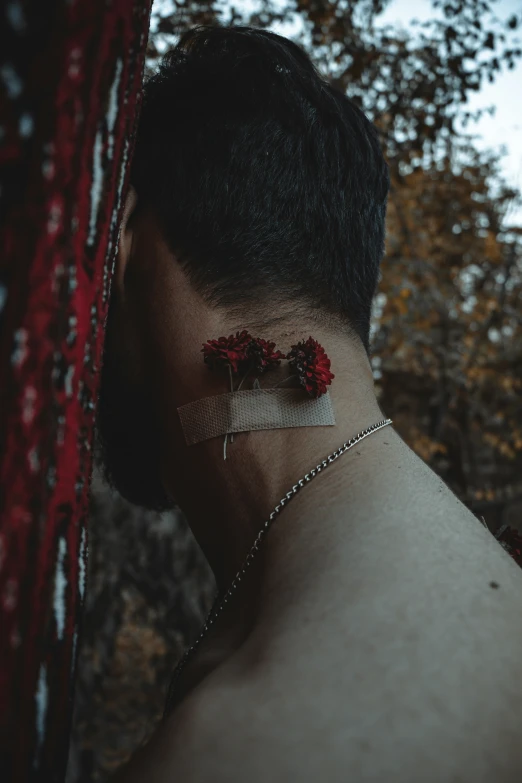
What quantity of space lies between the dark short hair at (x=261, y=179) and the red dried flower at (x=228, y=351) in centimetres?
9

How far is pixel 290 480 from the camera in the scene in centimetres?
117

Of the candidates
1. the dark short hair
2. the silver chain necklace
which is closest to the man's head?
the dark short hair

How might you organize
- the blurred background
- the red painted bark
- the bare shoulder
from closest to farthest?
1. the red painted bark
2. the bare shoulder
3. the blurred background

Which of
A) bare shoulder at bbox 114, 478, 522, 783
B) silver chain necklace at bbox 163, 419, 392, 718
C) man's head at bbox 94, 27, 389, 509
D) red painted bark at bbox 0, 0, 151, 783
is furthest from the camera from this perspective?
man's head at bbox 94, 27, 389, 509

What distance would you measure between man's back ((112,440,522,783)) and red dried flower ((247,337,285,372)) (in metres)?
0.39

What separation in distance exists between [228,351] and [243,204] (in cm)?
36

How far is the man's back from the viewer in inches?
28.9

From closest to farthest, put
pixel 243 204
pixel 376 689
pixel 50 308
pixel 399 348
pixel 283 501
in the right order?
pixel 50 308
pixel 376 689
pixel 283 501
pixel 243 204
pixel 399 348

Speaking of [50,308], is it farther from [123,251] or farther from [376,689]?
[123,251]

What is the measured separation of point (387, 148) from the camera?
15.9 feet

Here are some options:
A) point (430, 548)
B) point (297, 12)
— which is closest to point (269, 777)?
point (430, 548)

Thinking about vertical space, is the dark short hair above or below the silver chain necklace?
above

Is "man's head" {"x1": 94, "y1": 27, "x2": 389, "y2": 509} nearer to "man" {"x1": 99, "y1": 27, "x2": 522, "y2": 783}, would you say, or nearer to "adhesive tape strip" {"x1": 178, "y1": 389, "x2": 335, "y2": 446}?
"man" {"x1": 99, "y1": 27, "x2": 522, "y2": 783}

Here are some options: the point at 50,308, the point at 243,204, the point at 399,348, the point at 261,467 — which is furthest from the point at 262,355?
the point at 399,348
